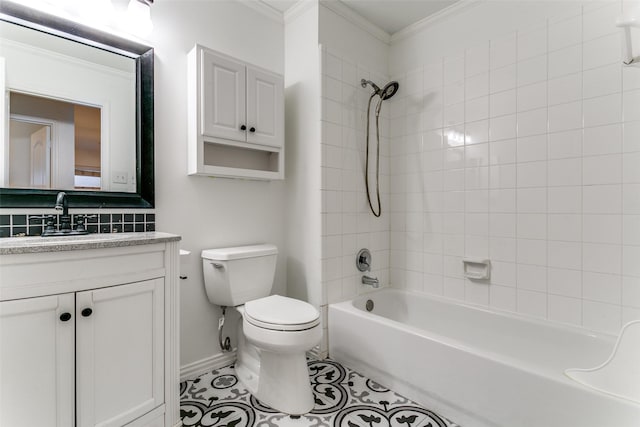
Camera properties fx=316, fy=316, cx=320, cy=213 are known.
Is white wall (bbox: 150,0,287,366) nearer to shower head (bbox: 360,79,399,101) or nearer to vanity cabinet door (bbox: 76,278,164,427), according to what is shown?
vanity cabinet door (bbox: 76,278,164,427)

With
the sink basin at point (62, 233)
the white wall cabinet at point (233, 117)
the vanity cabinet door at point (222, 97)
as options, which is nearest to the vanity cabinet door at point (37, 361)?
the sink basin at point (62, 233)

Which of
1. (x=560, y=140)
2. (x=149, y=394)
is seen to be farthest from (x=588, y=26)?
(x=149, y=394)

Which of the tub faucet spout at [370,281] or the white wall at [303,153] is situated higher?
the white wall at [303,153]

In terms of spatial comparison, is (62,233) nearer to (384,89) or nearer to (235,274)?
(235,274)

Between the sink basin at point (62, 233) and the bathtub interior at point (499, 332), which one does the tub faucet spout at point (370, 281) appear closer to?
the bathtub interior at point (499, 332)

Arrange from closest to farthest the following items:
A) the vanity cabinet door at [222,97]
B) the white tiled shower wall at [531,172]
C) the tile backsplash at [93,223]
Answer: the tile backsplash at [93,223]
the white tiled shower wall at [531,172]
the vanity cabinet door at [222,97]

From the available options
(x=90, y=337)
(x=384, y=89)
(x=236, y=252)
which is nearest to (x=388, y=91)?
(x=384, y=89)

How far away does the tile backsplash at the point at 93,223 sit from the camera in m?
1.30

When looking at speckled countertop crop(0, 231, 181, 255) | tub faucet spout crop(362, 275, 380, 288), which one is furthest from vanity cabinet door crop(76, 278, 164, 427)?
tub faucet spout crop(362, 275, 380, 288)

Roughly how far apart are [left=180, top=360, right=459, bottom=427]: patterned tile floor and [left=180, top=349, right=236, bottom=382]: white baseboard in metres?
0.03

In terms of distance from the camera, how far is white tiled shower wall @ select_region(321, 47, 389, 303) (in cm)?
206

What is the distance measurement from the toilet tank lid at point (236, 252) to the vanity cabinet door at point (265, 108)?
25.6 inches

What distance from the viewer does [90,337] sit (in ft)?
3.65

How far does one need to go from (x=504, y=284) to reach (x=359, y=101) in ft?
4.98
